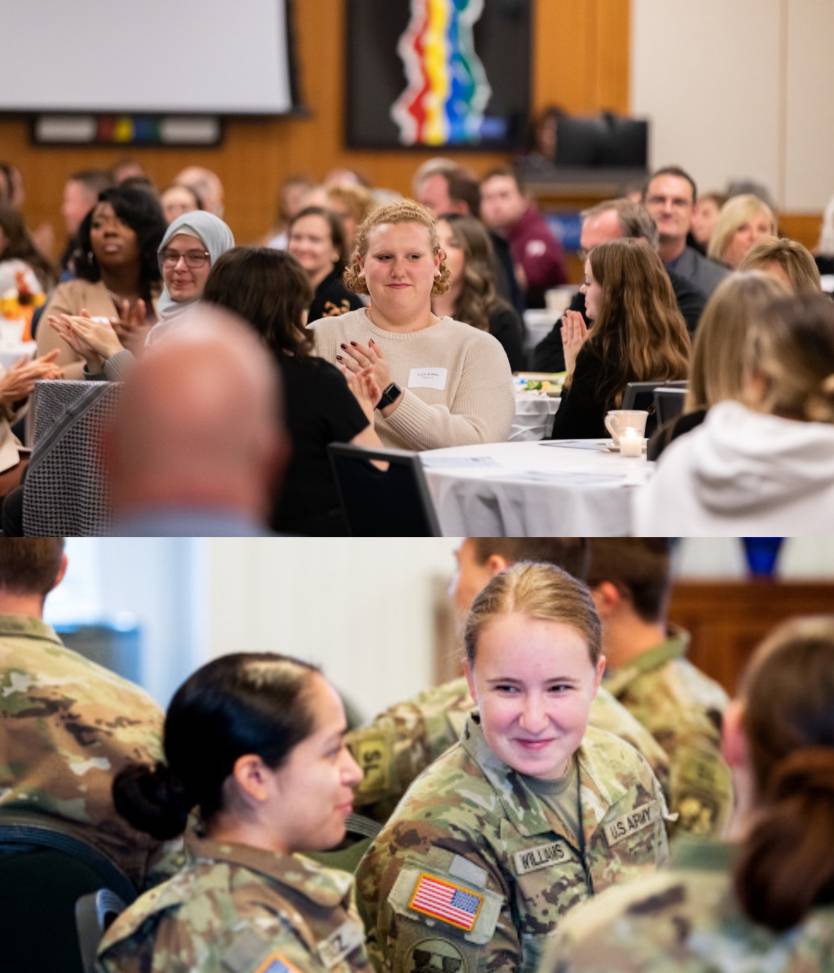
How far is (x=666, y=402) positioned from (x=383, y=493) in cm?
94

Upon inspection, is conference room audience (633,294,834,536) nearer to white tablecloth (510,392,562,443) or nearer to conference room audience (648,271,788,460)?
conference room audience (648,271,788,460)

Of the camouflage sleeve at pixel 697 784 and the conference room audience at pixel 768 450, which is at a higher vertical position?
the conference room audience at pixel 768 450

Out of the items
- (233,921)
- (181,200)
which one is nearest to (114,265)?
(181,200)

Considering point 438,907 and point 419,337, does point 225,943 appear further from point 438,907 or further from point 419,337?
point 419,337

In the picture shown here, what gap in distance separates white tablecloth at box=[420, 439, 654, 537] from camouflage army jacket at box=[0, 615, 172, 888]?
105 cm

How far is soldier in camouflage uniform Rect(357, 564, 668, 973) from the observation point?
100 inches

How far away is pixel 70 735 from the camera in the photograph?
2717 millimetres

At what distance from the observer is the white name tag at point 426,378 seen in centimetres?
490

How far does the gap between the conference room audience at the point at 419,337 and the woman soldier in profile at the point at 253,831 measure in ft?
7.58

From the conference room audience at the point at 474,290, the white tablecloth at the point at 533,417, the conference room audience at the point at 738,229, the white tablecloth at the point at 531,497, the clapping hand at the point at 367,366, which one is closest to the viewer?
the white tablecloth at the point at 531,497

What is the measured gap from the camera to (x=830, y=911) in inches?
68.5

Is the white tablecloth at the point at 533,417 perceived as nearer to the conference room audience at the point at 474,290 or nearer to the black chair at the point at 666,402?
the conference room audience at the point at 474,290

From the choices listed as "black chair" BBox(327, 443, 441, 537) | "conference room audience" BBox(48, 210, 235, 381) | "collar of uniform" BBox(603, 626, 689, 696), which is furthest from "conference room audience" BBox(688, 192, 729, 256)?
"collar of uniform" BBox(603, 626, 689, 696)

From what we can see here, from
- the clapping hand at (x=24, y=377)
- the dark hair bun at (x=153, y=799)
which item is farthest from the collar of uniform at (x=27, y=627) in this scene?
the clapping hand at (x=24, y=377)
